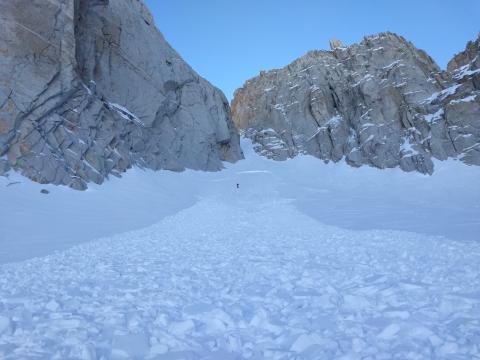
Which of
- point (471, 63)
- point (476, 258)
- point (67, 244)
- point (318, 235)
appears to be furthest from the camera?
point (471, 63)

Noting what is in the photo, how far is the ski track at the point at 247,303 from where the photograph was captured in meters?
4.10

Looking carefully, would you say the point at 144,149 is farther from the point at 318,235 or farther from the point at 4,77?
the point at 318,235

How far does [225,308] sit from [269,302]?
833 millimetres

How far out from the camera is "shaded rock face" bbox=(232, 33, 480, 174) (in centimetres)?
4941

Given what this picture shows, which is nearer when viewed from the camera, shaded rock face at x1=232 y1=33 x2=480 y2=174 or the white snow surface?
the white snow surface

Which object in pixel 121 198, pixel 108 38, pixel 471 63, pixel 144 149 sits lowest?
pixel 121 198

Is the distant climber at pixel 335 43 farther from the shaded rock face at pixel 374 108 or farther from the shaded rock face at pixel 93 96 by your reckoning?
the shaded rock face at pixel 93 96

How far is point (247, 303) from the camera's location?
223 inches

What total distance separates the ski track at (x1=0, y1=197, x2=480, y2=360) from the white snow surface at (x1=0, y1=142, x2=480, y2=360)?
2 cm

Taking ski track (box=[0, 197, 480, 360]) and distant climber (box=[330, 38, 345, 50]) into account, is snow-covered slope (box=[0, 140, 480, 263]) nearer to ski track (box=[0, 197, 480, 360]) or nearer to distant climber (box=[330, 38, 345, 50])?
ski track (box=[0, 197, 480, 360])

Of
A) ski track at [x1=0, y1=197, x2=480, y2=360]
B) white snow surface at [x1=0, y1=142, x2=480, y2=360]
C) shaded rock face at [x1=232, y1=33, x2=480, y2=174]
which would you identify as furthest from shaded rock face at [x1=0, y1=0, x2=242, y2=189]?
shaded rock face at [x1=232, y1=33, x2=480, y2=174]

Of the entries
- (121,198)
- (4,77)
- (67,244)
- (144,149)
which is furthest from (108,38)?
(67,244)

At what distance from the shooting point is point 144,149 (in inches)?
1538

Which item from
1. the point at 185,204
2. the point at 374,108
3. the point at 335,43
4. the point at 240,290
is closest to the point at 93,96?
the point at 185,204
